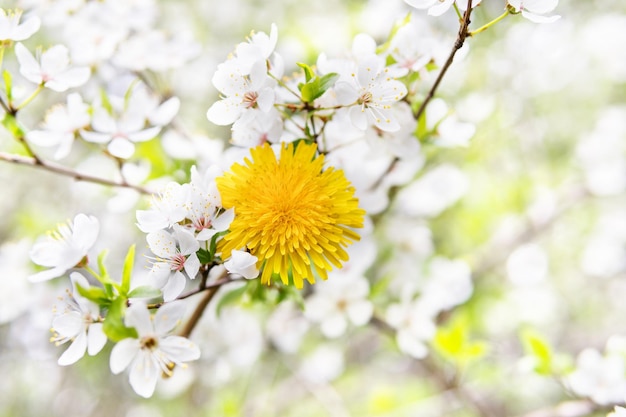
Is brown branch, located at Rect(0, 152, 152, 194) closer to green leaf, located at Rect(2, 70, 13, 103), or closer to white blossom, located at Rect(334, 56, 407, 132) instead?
green leaf, located at Rect(2, 70, 13, 103)

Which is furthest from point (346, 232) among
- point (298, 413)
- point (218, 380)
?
point (298, 413)

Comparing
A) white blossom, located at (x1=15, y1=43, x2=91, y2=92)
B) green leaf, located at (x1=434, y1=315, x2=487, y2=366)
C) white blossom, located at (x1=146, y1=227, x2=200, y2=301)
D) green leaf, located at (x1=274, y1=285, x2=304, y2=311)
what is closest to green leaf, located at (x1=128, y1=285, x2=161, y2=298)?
white blossom, located at (x1=146, y1=227, x2=200, y2=301)

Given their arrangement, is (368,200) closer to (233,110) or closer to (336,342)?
(233,110)

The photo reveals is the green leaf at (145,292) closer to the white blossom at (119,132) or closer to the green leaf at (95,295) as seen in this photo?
the green leaf at (95,295)

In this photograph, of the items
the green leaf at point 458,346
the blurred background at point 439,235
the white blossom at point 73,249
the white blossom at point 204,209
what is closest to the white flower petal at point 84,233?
the white blossom at point 73,249

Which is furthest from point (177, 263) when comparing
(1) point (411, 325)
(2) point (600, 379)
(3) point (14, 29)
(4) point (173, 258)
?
(2) point (600, 379)

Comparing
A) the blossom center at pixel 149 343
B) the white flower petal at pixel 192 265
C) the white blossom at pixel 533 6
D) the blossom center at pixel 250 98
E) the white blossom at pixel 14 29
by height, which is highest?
the white blossom at pixel 533 6
